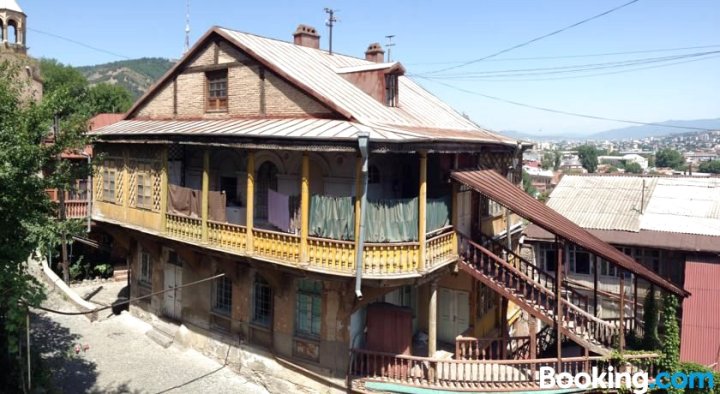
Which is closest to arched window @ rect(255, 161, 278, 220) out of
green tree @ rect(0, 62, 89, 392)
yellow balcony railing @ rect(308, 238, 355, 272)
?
yellow balcony railing @ rect(308, 238, 355, 272)

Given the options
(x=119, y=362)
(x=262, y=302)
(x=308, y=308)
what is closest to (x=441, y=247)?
(x=308, y=308)

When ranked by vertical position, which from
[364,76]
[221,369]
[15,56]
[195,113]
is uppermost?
[15,56]

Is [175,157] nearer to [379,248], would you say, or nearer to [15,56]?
[379,248]

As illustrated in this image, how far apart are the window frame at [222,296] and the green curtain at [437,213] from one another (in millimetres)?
7318

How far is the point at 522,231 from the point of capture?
2381 cm

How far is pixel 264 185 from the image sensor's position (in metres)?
17.3

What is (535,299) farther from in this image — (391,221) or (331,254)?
(331,254)

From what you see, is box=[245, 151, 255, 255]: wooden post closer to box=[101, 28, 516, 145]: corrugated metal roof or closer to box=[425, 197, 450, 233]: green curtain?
box=[101, 28, 516, 145]: corrugated metal roof

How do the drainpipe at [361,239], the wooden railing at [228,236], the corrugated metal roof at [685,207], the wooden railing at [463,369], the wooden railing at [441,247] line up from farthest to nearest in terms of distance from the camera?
the corrugated metal roof at [685,207], the wooden railing at [228,236], the wooden railing at [463,369], the wooden railing at [441,247], the drainpipe at [361,239]

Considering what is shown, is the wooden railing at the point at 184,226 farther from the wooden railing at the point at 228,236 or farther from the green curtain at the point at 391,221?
the green curtain at the point at 391,221

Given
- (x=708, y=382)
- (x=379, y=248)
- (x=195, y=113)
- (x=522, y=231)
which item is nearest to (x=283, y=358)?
(x=379, y=248)

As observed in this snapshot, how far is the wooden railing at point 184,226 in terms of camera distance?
628 inches

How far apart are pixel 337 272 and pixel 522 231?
13695 millimetres

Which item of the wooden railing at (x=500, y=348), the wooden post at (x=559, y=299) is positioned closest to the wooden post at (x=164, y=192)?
the wooden railing at (x=500, y=348)
